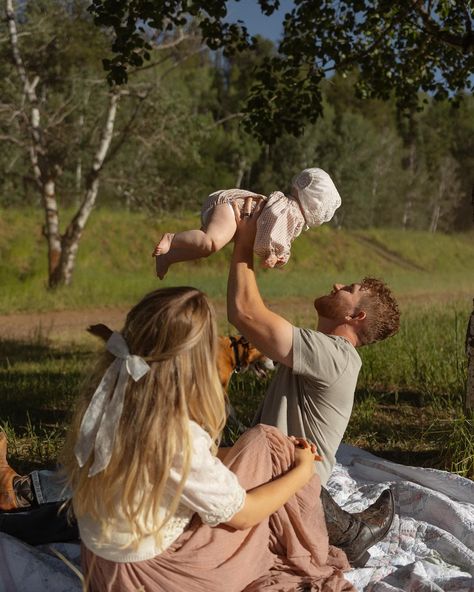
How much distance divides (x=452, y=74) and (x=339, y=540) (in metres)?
6.19

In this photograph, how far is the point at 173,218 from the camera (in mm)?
24531

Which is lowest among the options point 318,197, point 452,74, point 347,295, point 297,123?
point 347,295

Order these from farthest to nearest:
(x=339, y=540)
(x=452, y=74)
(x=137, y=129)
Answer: (x=137, y=129) < (x=452, y=74) < (x=339, y=540)

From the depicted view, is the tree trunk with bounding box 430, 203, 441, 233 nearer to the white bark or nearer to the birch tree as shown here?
A: the birch tree

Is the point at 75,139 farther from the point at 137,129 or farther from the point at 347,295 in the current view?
the point at 347,295

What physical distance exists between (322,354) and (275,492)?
0.63 metres

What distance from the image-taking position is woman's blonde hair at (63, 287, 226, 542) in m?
2.18

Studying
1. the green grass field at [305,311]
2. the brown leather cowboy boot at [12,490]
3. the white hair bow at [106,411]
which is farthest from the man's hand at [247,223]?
the brown leather cowboy boot at [12,490]

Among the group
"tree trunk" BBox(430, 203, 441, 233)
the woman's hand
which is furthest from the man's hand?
"tree trunk" BBox(430, 203, 441, 233)

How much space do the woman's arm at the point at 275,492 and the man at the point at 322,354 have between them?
0.28m

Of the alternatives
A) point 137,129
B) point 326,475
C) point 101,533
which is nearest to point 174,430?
point 101,533

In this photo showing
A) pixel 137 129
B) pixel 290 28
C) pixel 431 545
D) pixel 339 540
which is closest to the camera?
pixel 339 540

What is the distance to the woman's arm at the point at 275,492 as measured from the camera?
2432 mm

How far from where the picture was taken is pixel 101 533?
7.49 ft
